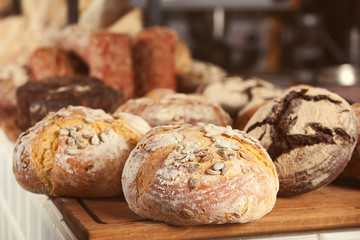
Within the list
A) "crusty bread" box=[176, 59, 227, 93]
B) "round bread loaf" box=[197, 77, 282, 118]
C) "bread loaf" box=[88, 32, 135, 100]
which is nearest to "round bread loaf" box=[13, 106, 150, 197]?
"round bread loaf" box=[197, 77, 282, 118]

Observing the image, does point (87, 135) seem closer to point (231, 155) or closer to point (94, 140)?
point (94, 140)

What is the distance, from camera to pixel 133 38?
2100 mm

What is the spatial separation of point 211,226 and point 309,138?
0.30 meters

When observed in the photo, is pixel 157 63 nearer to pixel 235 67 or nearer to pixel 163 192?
pixel 163 192

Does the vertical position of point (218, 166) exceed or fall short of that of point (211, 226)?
it exceeds it

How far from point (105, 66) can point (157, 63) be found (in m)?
0.23

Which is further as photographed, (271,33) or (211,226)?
(271,33)

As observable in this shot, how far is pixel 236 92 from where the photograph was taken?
1712 millimetres

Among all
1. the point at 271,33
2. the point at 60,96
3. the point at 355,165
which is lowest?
the point at 271,33

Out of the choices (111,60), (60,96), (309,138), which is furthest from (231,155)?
(111,60)

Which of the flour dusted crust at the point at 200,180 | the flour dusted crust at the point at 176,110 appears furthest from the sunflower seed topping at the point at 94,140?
the flour dusted crust at the point at 176,110

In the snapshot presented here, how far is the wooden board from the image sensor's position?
0.87 meters

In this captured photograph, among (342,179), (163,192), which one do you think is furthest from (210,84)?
(163,192)

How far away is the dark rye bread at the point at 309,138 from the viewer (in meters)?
1.03
